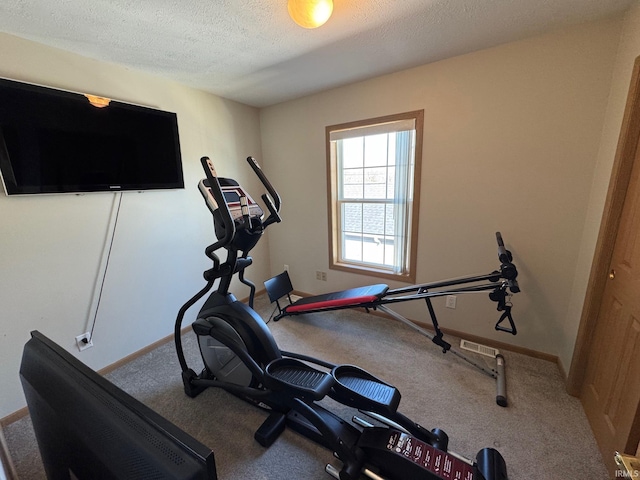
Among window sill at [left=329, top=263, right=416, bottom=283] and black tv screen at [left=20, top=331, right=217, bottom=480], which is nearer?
black tv screen at [left=20, top=331, right=217, bottom=480]

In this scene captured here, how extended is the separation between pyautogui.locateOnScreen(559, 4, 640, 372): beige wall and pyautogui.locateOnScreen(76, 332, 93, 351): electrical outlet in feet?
11.5

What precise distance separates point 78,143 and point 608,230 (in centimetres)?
340

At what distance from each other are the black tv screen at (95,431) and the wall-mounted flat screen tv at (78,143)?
58.9 inches

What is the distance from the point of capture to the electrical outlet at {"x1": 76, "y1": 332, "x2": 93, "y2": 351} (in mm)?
2021

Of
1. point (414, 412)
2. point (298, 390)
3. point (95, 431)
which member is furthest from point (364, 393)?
point (95, 431)

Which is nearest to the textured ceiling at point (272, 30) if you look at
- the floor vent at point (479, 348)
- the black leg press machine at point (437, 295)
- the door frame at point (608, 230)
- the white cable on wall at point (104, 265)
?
the door frame at point (608, 230)

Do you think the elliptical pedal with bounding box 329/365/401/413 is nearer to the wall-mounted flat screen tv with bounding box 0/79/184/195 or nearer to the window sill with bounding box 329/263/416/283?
the window sill with bounding box 329/263/416/283

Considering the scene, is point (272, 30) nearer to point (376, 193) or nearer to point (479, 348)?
point (376, 193)

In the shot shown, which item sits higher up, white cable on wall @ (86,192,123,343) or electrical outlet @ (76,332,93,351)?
white cable on wall @ (86,192,123,343)

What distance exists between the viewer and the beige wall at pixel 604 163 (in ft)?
4.90

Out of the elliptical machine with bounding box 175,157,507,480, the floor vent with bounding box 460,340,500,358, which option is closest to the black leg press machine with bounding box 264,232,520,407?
the floor vent with bounding box 460,340,500,358

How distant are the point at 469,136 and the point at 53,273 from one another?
10.6ft

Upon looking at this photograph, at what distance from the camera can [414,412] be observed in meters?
1.71

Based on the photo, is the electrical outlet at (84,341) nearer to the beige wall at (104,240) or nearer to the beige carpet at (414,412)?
the beige wall at (104,240)
